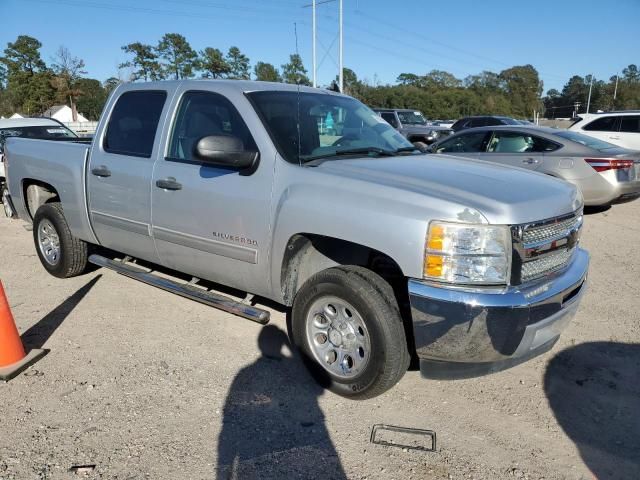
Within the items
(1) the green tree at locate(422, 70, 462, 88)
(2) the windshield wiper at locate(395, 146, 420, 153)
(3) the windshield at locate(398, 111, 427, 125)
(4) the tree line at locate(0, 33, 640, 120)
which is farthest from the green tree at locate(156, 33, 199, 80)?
(1) the green tree at locate(422, 70, 462, 88)

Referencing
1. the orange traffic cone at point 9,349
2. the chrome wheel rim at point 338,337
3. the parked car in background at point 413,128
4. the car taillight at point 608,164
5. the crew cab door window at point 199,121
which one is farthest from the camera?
the parked car in background at point 413,128

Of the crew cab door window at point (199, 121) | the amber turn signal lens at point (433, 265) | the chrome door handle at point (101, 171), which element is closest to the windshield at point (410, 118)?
the chrome door handle at point (101, 171)

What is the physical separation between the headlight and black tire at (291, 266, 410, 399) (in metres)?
0.40

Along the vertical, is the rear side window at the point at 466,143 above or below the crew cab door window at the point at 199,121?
below

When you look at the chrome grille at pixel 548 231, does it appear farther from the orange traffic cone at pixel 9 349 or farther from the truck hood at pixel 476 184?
the orange traffic cone at pixel 9 349

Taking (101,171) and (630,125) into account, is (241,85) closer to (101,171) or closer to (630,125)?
(101,171)

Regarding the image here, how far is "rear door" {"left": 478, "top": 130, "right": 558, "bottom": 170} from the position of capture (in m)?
8.58

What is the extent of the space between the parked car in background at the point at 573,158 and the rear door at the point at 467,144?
0.02 m

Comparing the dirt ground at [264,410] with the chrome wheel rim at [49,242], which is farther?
the chrome wheel rim at [49,242]

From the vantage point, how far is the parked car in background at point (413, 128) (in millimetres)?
18359

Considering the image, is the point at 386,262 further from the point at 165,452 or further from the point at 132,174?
the point at 132,174

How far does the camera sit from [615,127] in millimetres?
13250

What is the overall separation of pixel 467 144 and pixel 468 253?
7.25 m

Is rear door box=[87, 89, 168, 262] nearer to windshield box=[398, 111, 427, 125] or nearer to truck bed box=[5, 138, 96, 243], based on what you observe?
truck bed box=[5, 138, 96, 243]
